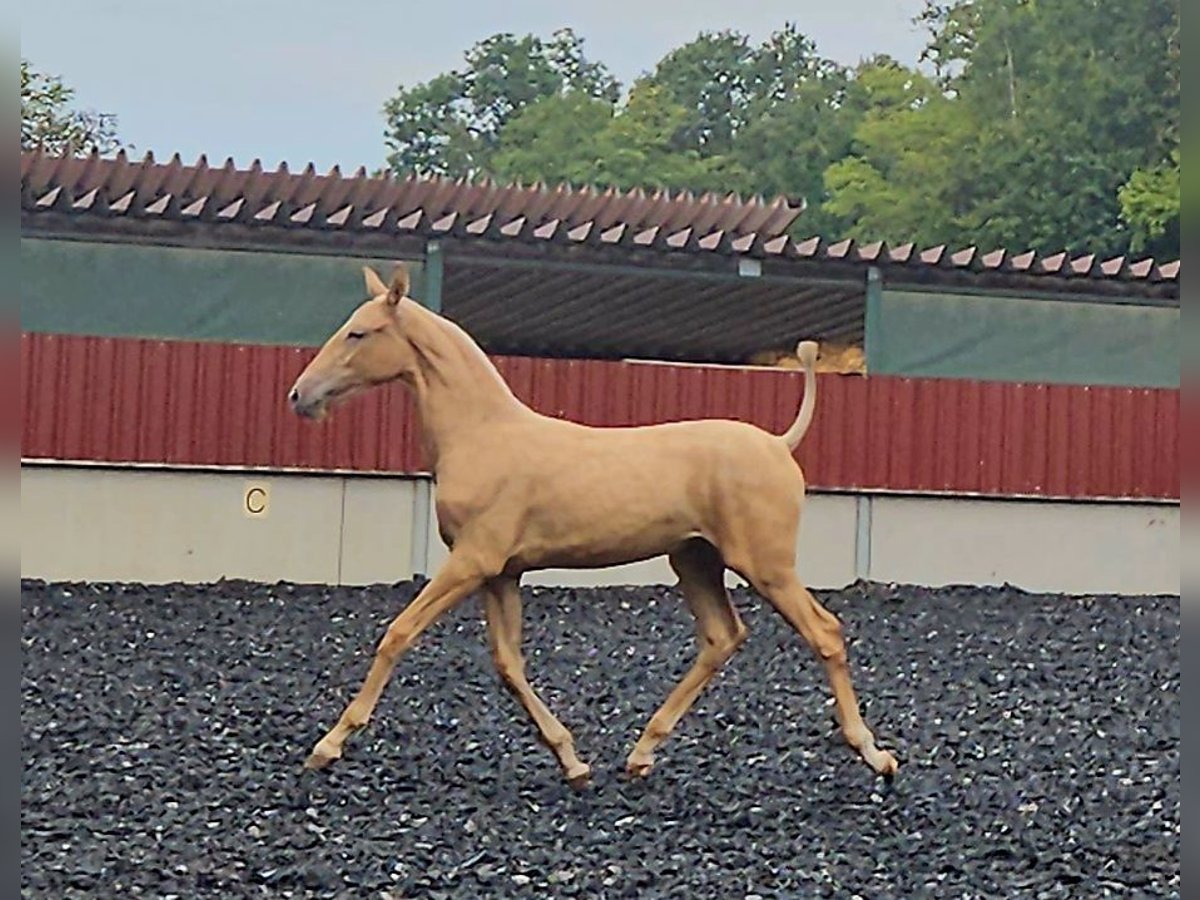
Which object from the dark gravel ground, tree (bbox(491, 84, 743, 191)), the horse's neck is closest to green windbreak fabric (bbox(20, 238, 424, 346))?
the dark gravel ground

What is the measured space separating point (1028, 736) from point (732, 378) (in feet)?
20.4

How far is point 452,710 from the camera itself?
8539 millimetres

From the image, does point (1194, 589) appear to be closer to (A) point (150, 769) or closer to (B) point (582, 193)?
(A) point (150, 769)

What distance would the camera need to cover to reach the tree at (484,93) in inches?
3273

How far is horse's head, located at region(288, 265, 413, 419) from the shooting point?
667 centimetres

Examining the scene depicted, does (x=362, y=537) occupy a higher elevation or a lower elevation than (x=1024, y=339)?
lower

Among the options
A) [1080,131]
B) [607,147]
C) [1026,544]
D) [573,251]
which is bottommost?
[1026,544]

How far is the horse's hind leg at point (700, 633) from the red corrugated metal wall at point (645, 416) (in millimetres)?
6395

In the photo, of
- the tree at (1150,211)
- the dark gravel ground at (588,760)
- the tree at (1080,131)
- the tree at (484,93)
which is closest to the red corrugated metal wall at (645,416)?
the dark gravel ground at (588,760)

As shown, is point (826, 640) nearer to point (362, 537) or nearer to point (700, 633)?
→ point (700, 633)

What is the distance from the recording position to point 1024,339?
54.3 feet

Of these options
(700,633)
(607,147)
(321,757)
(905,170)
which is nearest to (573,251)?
(700,633)

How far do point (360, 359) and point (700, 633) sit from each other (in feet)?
5.53

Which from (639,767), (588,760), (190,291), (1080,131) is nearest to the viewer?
(639,767)
